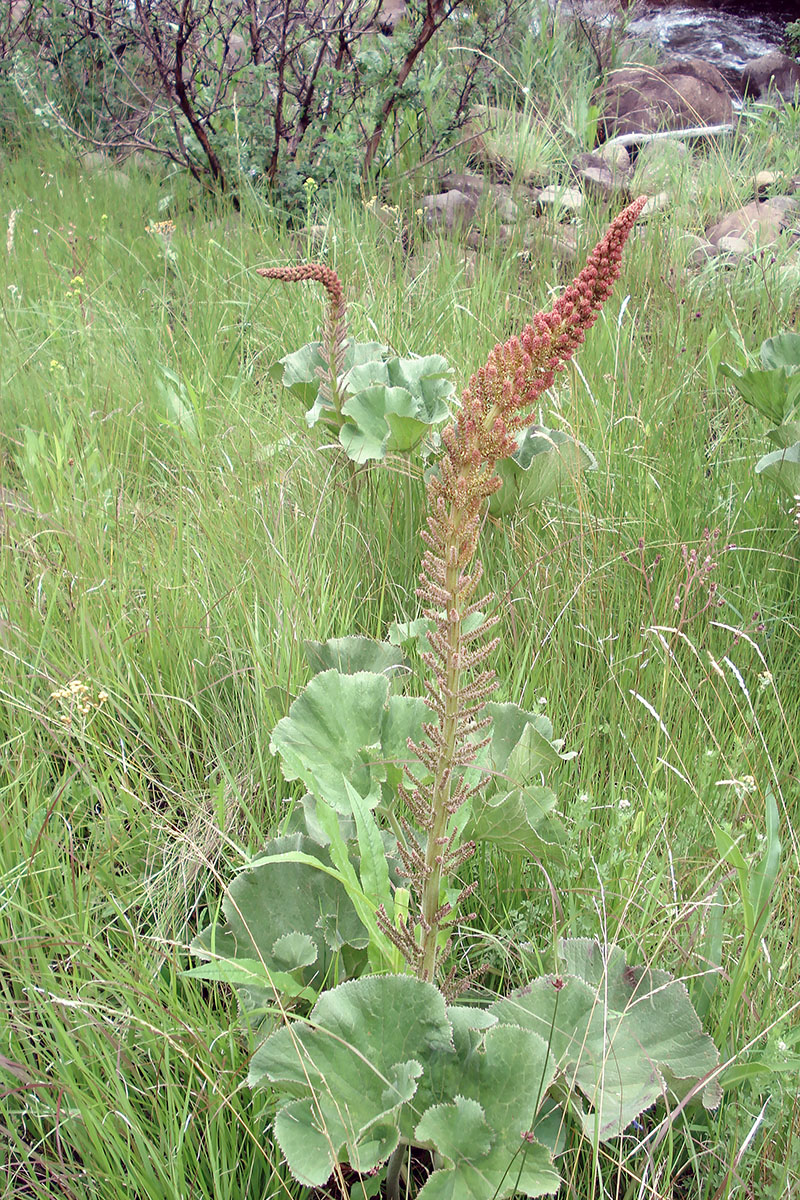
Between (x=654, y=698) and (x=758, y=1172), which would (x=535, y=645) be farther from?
(x=758, y=1172)

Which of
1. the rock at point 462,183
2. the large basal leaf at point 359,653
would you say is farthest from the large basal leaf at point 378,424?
the rock at point 462,183

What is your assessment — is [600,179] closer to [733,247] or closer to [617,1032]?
[733,247]

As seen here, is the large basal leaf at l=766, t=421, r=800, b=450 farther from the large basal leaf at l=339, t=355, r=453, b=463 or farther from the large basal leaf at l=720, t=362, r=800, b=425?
the large basal leaf at l=339, t=355, r=453, b=463

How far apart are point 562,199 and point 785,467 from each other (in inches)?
115

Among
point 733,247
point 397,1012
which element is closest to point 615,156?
point 733,247

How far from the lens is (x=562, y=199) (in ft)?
14.6

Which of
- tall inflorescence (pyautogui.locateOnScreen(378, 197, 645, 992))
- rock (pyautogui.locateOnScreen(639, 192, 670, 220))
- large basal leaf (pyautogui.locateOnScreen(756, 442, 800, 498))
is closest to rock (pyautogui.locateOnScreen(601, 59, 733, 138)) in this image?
rock (pyautogui.locateOnScreen(639, 192, 670, 220))

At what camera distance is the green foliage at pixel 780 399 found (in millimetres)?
2066

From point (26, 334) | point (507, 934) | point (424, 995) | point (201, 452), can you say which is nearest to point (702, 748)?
point (507, 934)

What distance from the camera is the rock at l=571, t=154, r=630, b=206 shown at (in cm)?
488

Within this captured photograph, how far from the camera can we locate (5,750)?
160 centimetres

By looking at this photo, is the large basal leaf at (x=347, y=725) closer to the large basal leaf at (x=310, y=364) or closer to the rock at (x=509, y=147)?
the large basal leaf at (x=310, y=364)

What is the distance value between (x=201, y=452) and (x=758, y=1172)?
2.02m

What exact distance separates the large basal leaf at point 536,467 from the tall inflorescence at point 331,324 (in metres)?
0.45
